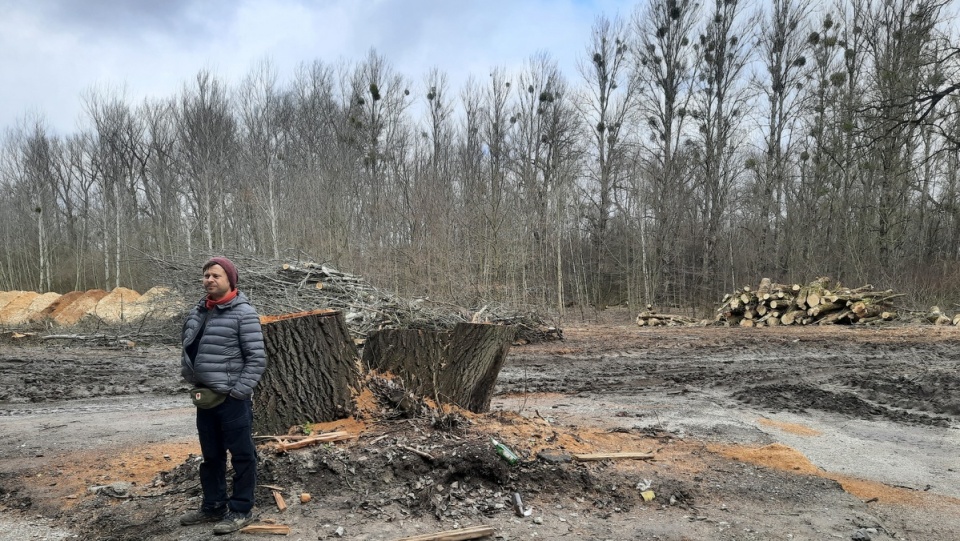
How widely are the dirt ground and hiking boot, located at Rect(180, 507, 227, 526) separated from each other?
0.20ft

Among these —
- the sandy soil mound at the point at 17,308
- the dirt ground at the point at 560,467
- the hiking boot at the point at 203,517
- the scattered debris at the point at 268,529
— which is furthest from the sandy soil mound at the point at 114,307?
the scattered debris at the point at 268,529

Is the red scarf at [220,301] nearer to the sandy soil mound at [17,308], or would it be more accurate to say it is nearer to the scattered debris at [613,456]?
the scattered debris at [613,456]

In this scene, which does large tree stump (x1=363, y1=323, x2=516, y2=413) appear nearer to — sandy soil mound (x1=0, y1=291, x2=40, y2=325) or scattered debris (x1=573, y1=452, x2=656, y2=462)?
scattered debris (x1=573, y1=452, x2=656, y2=462)

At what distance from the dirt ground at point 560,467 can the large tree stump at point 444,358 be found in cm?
44

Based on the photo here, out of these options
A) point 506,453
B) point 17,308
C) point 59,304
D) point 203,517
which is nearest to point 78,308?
point 59,304

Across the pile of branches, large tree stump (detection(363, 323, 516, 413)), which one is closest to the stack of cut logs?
the pile of branches

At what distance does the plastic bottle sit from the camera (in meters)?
4.08

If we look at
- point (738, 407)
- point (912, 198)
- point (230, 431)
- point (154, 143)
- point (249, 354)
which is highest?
point (154, 143)

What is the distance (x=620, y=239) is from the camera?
29047 mm

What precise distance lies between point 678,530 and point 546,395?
5.25m

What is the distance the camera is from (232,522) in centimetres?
345

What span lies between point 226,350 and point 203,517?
40.7 inches

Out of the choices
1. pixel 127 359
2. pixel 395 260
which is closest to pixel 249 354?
pixel 127 359

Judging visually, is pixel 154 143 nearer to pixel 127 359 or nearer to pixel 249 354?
pixel 127 359
